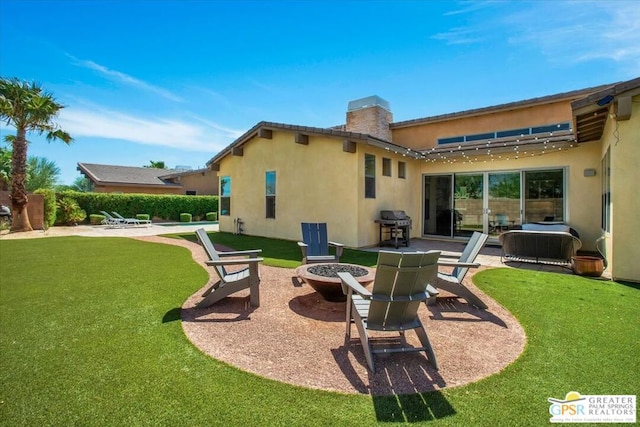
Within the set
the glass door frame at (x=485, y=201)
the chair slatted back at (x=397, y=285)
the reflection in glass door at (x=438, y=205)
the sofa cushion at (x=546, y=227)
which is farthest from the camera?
the reflection in glass door at (x=438, y=205)

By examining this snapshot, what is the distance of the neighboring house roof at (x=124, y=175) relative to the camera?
26391mm

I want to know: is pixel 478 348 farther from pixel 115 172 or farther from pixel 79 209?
pixel 115 172

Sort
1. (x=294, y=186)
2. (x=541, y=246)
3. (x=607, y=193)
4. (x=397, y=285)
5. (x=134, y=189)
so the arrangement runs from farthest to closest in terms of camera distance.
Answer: (x=134, y=189)
(x=294, y=186)
(x=541, y=246)
(x=607, y=193)
(x=397, y=285)

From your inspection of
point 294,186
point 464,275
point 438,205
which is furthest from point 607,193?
point 294,186

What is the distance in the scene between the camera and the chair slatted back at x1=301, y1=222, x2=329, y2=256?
812cm

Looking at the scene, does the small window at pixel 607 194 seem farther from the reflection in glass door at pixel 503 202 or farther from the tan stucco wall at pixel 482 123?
the tan stucco wall at pixel 482 123

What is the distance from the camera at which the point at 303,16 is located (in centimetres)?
1099

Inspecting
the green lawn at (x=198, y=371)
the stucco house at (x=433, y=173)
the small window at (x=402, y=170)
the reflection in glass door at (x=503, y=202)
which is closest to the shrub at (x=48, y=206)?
the stucco house at (x=433, y=173)

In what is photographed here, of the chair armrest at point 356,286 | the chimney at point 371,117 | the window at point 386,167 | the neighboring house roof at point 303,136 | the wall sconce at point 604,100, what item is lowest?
the chair armrest at point 356,286

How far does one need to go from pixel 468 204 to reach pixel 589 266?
5.72 m

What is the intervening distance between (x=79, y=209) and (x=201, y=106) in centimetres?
1051

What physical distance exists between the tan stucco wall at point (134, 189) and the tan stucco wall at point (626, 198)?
30500mm

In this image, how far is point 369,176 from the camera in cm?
1103

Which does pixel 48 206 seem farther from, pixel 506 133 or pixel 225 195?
pixel 506 133
